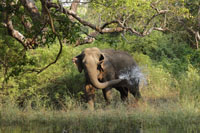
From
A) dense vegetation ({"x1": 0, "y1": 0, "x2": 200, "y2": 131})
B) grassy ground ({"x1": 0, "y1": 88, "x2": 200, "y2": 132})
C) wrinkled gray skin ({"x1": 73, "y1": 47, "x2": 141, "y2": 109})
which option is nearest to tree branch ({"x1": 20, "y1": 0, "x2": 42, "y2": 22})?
dense vegetation ({"x1": 0, "y1": 0, "x2": 200, "y2": 131})

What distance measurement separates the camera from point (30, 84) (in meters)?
13.6

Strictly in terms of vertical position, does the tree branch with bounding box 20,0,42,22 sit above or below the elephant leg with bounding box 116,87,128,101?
above

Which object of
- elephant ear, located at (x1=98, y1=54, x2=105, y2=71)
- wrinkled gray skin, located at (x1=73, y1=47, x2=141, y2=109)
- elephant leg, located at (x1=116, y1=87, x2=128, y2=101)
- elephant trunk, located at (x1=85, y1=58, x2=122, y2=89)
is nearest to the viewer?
elephant trunk, located at (x1=85, y1=58, x2=122, y2=89)

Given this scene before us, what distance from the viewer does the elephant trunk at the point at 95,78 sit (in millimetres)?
12836

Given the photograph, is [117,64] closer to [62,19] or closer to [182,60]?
[62,19]

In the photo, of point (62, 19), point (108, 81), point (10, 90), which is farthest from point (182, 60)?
point (62, 19)

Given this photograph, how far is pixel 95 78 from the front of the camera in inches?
509

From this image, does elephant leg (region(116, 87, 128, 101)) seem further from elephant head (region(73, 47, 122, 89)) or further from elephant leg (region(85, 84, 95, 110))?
elephant leg (region(85, 84, 95, 110))

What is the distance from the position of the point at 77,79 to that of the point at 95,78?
2195mm

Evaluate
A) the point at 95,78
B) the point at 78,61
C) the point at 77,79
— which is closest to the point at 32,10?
the point at 95,78

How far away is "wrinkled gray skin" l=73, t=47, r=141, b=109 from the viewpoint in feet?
42.7

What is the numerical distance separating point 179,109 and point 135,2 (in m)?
9.34

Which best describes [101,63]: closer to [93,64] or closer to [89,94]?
[93,64]

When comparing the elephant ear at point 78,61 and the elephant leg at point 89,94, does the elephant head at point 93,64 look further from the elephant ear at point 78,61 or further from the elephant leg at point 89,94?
the elephant leg at point 89,94
